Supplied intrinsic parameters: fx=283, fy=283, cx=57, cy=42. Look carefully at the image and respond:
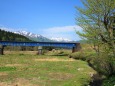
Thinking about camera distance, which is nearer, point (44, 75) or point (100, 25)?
point (100, 25)

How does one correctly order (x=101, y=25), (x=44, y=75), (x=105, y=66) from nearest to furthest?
(x=101, y=25) → (x=44, y=75) → (x=105, y=66)

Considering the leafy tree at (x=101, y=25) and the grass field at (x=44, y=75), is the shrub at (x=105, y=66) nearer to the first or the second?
the grass field at (x=44, y=75)

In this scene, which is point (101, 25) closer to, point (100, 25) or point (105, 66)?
point (100, 25)

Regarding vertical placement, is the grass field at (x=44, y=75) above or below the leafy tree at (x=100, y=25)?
below

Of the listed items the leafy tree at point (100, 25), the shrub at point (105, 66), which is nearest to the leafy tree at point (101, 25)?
the leafy tree at point (100, 25)

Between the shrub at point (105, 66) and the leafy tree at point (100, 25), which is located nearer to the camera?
the leafy tree at point (100, 25)

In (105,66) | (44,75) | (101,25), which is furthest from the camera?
(105,66)

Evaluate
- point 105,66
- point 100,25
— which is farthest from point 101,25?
point 105,66

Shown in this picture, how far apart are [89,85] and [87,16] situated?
6685 mm

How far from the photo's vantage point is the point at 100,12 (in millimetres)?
23250

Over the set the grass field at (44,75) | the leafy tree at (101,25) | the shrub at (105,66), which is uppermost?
the leafy tree at (101,25)

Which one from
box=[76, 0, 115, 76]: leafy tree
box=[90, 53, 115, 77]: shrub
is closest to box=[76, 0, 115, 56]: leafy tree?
box=[76, 0, 115, 76]: leafy tree

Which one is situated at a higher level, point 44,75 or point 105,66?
point 105,66

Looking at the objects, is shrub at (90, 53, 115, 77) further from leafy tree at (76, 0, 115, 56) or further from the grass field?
leafy tree at (76, 0, 115, 56)
